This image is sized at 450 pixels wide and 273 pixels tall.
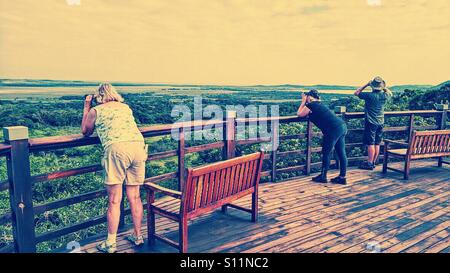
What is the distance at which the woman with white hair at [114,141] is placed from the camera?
3.11 m

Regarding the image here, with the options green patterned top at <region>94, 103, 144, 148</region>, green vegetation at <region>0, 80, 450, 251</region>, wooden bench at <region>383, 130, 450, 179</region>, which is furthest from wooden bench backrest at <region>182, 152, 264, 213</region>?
wooden bench at <region>383, 130, 450, 179</region>

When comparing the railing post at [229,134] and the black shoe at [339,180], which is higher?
the railing post at [229,134]

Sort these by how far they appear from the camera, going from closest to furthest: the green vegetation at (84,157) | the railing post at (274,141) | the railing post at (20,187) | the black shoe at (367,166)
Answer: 1. the railing post at (20,187)
2. the railing post at (274,141)
3. the black shoe at (367,166)
4. the green vegetation at (84,157)

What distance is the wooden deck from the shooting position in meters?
3.45

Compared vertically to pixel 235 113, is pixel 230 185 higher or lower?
lower

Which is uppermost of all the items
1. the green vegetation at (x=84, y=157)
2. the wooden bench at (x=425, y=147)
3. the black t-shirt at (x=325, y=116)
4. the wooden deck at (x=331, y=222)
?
the black t-shirt at (x=325, y=116)

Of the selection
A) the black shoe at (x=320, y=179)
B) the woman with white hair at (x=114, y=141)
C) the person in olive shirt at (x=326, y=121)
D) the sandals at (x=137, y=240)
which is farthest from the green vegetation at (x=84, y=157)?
the black shoe at (x=320, y=179)

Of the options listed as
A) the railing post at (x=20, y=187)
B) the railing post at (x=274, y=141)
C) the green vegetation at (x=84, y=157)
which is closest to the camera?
the railing post at (x=20, y=187)

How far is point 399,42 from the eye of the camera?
10.2 metres

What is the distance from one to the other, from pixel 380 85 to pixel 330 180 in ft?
5.73

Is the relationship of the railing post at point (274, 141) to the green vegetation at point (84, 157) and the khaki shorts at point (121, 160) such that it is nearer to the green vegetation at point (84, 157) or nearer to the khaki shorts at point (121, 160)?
the green vegetation at point (84, 157)

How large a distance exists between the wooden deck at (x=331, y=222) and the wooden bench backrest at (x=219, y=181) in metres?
0.44
